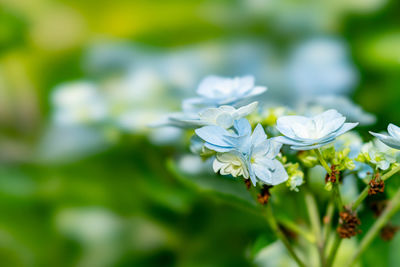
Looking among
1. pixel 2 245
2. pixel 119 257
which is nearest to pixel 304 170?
pixel 119 257

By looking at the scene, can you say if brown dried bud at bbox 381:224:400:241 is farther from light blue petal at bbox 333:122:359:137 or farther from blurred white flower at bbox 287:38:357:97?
blurred white flower at bbox 287:38:357:97

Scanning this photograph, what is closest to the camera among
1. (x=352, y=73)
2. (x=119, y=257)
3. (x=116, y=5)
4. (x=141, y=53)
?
(x=119, y=257)

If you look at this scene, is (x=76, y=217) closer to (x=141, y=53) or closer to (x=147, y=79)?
(x=147, y=79)

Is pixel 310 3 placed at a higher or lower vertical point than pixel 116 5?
lower

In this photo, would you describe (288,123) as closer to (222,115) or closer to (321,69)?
(222,115)

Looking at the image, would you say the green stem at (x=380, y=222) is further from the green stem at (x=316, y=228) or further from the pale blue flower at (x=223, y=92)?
the pale blue flower at (x=223, y=92)

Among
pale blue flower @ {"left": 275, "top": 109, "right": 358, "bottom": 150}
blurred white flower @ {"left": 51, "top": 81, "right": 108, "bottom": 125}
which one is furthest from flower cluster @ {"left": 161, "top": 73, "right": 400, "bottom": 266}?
blurred white flower @ {"left": 51, "top": 81, "right": 108, "bottom": 125}
